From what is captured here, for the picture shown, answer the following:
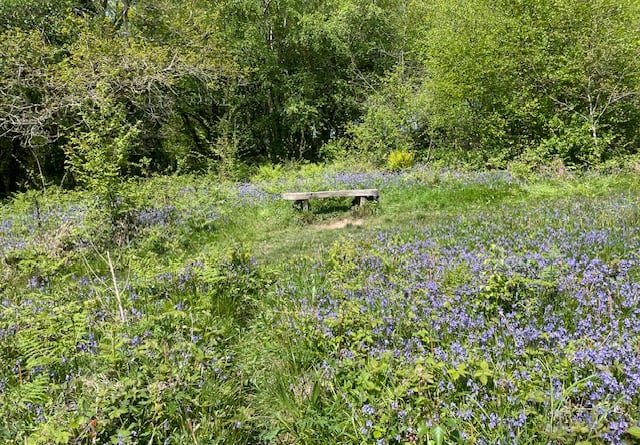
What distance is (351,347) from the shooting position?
2.97 m

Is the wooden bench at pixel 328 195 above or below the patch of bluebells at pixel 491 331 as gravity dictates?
below

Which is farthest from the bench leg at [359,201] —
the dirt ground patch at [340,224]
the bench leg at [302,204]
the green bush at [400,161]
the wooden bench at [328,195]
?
the green bush at [400,161]

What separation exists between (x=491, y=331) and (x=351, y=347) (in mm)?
933

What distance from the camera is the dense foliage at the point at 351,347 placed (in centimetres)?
226

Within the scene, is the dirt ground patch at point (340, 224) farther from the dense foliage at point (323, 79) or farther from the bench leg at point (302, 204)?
the dense foliage at point (323, 79)

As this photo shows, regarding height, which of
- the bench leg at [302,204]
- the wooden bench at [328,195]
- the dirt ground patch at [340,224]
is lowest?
the dirt ground patch at [340,224]

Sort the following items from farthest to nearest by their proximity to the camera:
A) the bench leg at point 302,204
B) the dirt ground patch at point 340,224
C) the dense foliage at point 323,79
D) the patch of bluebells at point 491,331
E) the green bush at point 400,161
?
the green bush at point 400,161 < the dense foliage at point 323,79 < the bench leg at point 302,204 < the dirt ground patch at point 340,224 < the patch of bluebells at point 491,331

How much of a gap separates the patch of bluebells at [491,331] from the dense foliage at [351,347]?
0.05ft

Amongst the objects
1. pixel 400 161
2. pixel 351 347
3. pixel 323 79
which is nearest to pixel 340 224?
pixel 351 347

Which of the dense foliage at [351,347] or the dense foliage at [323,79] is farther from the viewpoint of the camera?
the dense foliage at [323,79]

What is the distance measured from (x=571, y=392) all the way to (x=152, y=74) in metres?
16.0

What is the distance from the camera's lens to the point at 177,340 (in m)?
3.04

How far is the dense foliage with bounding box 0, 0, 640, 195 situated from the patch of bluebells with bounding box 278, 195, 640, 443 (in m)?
5.51

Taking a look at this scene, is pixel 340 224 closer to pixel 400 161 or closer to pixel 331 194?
pixel 331 194
